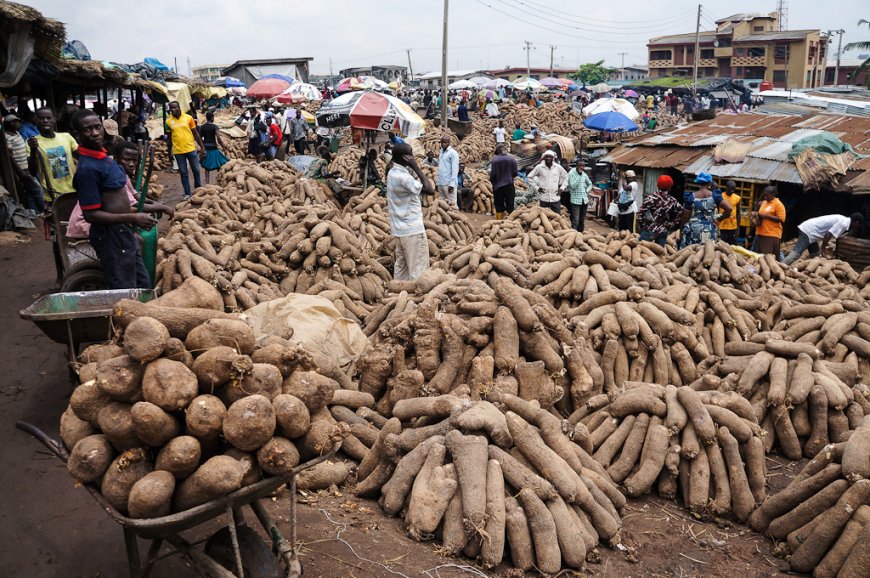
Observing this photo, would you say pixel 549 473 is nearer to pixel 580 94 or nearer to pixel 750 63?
pixel 580 94

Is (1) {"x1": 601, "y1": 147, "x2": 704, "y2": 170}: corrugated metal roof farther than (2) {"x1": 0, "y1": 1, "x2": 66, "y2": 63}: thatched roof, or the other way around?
(1) {"x1": 601, "y1": 147, "x2": 704, "y2": 170}: corrugated metal roof

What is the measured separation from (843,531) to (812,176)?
549 inches

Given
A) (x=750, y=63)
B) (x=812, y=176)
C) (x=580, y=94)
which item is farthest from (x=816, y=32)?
(x=812, y=176)

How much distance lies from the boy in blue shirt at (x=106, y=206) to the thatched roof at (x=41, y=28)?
17.1ft

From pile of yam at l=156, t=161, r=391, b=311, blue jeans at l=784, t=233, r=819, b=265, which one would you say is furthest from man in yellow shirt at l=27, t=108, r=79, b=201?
blue jeans at l=784, t=233, r=819, b=265

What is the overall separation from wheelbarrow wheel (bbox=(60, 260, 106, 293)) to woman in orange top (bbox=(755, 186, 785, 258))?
436 inches

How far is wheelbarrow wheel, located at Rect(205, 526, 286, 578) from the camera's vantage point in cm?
413

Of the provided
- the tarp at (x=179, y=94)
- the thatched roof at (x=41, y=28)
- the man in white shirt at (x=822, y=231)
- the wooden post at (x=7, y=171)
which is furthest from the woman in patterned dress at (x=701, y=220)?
the tarp at (x=179, y=94)

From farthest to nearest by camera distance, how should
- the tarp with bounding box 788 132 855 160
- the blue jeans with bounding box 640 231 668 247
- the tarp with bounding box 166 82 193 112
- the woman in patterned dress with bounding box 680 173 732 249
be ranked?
1. the tarp with bounding box 166 82 193 112
2. the tarp with bounding box 788 132 855 160
3. the blue jeans with bounding box 640 231 668 247
4. the woman in patterned dress with bounding box 680 173 732 249

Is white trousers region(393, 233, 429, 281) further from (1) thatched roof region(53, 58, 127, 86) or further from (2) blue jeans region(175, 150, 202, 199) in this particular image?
(1) thatched roof region(53, 58, 127, 86)

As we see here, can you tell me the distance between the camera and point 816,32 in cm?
6538

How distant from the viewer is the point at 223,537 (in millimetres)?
4223

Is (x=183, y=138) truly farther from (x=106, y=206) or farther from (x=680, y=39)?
(x=680, y=39)

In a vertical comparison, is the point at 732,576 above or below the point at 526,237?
below
